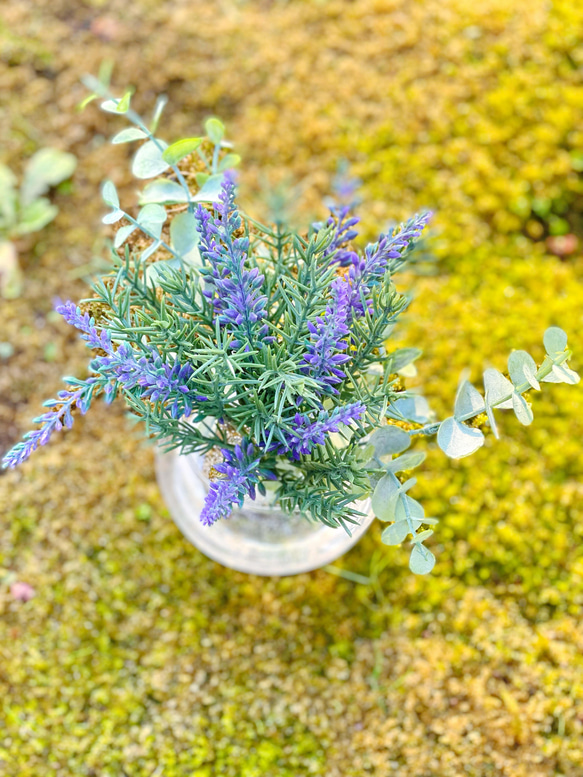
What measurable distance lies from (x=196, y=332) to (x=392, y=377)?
289mm

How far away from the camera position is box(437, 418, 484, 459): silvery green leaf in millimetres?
775

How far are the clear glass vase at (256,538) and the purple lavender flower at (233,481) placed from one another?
1.12 feet

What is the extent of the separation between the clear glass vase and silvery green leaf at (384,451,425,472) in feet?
1.07

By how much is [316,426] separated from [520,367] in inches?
10.5

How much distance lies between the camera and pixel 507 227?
1670 millimetres

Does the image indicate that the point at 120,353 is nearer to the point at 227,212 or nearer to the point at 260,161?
the point at 227,212

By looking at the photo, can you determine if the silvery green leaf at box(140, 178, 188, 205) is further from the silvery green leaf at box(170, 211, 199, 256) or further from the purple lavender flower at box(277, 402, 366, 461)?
the purple lavender flower at box(277, 402, 366, 461)

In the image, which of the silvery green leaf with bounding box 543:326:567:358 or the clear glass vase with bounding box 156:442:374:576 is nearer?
the silvery green leaf with bounding box 543:326:567:358

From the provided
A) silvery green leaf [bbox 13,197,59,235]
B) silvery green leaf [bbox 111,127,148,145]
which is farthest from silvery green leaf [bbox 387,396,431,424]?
silvery green leaf [bbox 13,197,59,235]

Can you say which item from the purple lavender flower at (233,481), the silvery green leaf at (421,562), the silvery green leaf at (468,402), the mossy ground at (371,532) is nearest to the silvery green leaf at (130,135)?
the purple lavender flower at (233,481)

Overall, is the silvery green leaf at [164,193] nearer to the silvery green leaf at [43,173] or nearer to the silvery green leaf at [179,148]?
the silvery green leaf at [179,148]

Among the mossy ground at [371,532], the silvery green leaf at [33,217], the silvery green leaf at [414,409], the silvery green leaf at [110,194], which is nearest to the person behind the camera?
the silvery green leaf at [110,194]

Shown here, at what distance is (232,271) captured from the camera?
2.38ft

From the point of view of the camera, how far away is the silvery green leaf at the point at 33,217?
5.52ft
